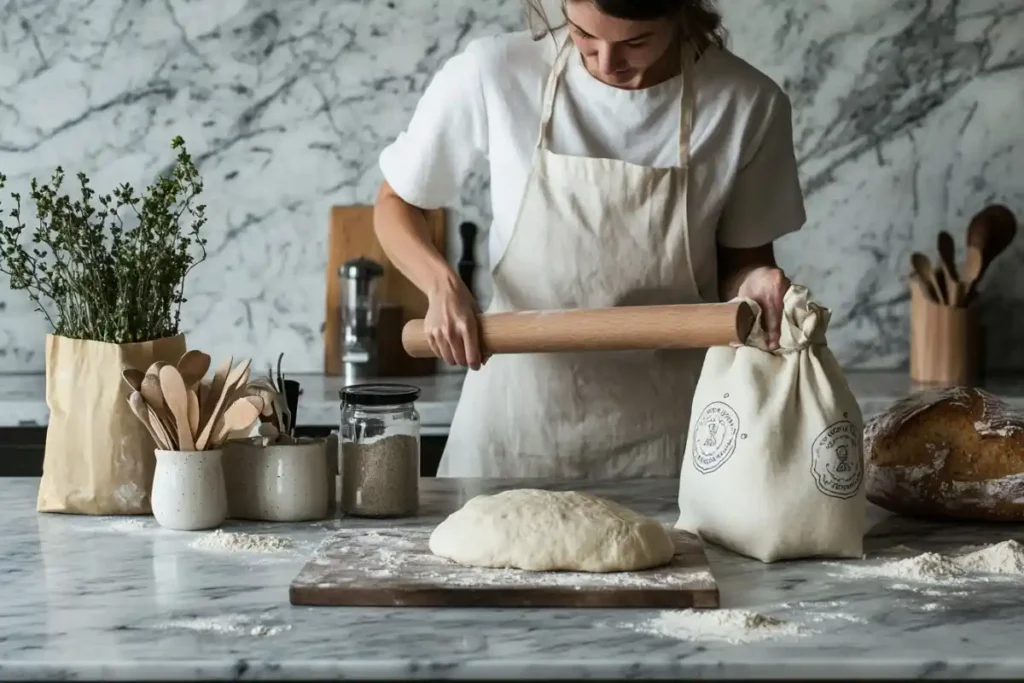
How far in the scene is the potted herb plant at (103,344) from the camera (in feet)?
4.73

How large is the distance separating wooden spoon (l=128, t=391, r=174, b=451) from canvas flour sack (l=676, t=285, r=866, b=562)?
58cm

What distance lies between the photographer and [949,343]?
267cm

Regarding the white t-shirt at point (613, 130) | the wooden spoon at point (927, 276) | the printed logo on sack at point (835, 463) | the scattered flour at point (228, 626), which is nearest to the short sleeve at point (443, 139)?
the white t-shirt at point (613, 130)

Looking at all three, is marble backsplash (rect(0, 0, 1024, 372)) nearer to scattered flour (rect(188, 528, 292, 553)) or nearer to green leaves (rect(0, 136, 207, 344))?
green leaves (rect(0, 136, 207, 344))

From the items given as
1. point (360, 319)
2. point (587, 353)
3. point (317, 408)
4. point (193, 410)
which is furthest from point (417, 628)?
point (360, 319)

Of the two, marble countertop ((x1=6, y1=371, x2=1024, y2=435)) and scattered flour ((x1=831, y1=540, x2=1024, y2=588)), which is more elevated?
marble countertop ((x1=6, y1=371, x2=1024, y2=435))

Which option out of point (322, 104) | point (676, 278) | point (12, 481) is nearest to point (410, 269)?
point (676, 278)

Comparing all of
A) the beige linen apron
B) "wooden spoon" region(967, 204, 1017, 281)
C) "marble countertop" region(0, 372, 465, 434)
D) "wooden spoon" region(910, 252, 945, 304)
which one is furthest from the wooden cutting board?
"wooden spoon" region(967, 204, 1017, 281)

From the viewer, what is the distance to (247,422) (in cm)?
140

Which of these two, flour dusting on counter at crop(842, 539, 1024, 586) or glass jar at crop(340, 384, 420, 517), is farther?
glass jar at crop(340, 384, 420, 517)

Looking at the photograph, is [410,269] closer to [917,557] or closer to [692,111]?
[692,111]

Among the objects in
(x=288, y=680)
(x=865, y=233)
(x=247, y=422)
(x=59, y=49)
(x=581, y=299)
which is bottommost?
(x=288, y=680)

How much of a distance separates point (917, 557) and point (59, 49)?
7.42 ft

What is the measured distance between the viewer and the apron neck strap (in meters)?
1.79
